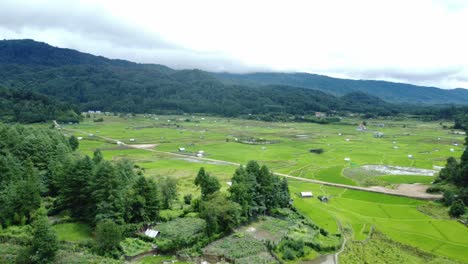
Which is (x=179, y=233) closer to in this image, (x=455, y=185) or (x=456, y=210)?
(x=456, y=210)

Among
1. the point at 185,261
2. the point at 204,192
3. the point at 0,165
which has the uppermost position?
the point at 0,165

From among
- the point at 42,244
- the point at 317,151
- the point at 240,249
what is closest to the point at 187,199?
the point at 240,249

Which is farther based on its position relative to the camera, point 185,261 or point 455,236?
point 455,236

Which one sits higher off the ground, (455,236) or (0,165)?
(0,165)

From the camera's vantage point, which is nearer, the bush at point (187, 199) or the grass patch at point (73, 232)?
the grass patch at point (73, 232)

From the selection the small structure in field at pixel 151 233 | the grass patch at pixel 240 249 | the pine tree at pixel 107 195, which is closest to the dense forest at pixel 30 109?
the pine tree at pixel 107 195

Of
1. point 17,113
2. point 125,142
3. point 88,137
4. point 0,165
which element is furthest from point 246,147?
point 17,113

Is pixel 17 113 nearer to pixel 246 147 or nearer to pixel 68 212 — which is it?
pixel 246 147

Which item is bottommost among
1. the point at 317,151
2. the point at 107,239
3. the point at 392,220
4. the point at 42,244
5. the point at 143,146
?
the point at 143,146

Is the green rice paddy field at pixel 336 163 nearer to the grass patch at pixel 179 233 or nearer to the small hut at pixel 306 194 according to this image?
the small hut at pixel 306 194
